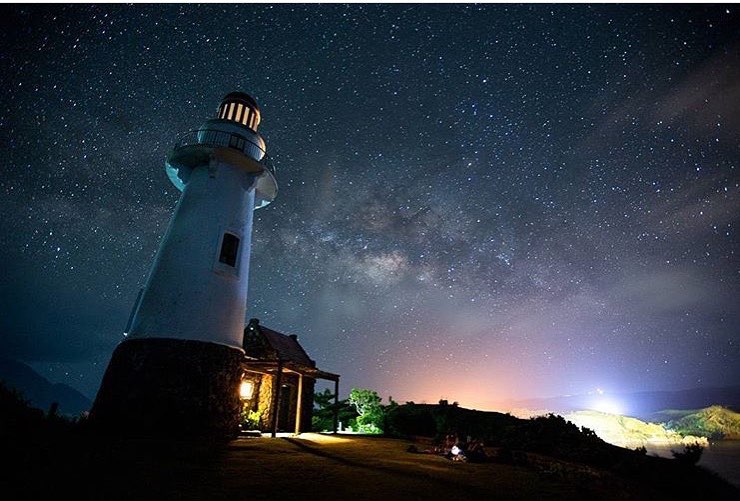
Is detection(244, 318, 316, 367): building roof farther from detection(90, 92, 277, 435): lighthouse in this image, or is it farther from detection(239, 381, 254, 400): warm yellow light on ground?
detection(90, 92, 277, 435): lighthouse

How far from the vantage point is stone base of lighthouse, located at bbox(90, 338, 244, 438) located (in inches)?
444

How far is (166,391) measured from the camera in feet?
37.9

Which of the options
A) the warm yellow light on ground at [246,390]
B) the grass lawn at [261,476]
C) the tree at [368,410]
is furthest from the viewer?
the tree at [368,410]

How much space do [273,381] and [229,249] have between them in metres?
7.70

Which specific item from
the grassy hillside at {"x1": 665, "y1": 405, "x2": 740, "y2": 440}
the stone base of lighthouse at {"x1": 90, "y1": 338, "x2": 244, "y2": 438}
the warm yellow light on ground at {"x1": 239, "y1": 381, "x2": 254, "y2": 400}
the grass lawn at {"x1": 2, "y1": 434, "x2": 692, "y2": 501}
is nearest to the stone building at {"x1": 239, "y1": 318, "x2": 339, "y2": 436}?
the warm yellow light on ground at {"x1": 239, "y1": 381, "x2": 254, "y2": 400}

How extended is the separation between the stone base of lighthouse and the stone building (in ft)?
9.38

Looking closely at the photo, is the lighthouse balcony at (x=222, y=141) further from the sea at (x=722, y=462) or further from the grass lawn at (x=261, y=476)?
the sea at (x=722, y=462)

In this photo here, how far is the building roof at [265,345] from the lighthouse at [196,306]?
4.58 meters

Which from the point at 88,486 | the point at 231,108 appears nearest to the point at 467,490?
the point at 88,486

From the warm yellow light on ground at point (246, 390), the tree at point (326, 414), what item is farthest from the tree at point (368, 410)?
the warm yellow light on ground at point (246, 390)

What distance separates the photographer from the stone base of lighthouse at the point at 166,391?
37.0 feet

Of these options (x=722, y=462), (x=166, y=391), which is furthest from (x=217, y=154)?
(x=722, y=462)

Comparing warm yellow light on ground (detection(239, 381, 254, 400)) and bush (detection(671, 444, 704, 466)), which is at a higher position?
warm yellow light on ground (detection(239, 381, 254, 400))

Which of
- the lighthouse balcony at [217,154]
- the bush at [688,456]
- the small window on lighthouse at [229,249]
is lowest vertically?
the bush at [688,456]
